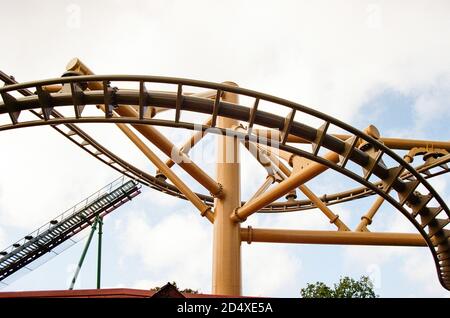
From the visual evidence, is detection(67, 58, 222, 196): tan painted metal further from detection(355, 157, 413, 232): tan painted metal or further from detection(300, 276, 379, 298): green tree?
detection(300, 276, 379, 298): green tree

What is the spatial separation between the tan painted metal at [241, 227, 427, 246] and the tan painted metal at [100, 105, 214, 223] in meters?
0.73

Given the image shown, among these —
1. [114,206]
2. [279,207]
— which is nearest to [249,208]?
[279,207]

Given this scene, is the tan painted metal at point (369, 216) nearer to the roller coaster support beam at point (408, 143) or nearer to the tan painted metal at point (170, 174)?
the roller coaster support beam at point (408, 143)

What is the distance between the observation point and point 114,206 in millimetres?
16625

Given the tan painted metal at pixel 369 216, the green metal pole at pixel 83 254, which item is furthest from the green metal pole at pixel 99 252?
the tan painted metal at pixel 369 216

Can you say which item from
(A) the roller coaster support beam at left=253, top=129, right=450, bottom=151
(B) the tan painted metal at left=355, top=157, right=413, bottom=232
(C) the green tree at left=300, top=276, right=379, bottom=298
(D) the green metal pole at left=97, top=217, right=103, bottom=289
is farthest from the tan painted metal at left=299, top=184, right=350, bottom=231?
(C) the green tree at left=300, top=276, right=379, bottom=298

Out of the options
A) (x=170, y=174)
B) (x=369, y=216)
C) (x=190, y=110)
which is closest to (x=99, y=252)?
(x=170, y=174)

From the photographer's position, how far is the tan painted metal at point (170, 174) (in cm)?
827

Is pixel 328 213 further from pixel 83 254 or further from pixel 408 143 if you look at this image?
pixel 83 254

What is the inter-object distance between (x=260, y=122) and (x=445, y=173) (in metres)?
5.47

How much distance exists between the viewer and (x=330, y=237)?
8.55m

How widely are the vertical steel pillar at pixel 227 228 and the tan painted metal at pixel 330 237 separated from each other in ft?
1.07

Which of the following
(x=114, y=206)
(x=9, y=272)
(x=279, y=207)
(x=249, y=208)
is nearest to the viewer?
(x=249, y=208)
